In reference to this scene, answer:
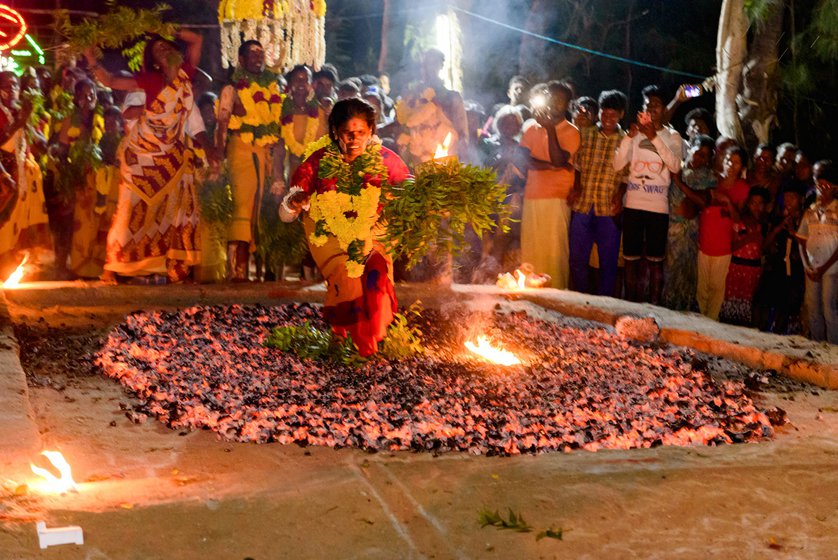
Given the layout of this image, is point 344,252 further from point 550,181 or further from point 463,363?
point 550,181

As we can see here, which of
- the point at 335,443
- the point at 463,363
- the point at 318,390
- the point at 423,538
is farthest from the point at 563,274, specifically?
the point at 423,538

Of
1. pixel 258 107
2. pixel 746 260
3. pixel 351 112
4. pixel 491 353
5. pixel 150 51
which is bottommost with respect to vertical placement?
pixel 491 353

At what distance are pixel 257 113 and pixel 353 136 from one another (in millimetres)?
3126

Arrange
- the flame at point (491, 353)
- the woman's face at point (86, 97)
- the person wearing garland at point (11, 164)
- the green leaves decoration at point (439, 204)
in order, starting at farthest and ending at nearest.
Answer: the woman's face at point (86, 97), the person wearing garland at point (11, 164), the flame at point (491, 353), the green leaves decoration at point (439, 204)

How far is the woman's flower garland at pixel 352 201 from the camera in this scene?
630 cm

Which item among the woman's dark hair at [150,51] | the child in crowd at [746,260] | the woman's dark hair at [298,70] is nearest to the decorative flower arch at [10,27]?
the woman's dark hair at [150,51]

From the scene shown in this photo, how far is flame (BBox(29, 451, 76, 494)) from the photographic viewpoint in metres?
3.63

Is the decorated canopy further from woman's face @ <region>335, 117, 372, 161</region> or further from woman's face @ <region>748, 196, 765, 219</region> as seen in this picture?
woman's face @ <region>748, 196, 765, 219</region>

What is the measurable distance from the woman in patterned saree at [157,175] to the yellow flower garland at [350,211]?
9.81 feet

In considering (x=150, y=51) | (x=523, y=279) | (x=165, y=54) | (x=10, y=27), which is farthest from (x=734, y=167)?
(x=10, y=27)

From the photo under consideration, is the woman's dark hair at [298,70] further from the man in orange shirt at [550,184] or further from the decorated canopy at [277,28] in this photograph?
the man in orange shirt at [550,184]

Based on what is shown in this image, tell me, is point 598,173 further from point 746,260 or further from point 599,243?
point 746,260

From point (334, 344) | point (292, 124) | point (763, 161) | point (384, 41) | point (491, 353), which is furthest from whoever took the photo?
point (384, 41)

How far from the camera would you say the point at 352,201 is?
6.37 meters
